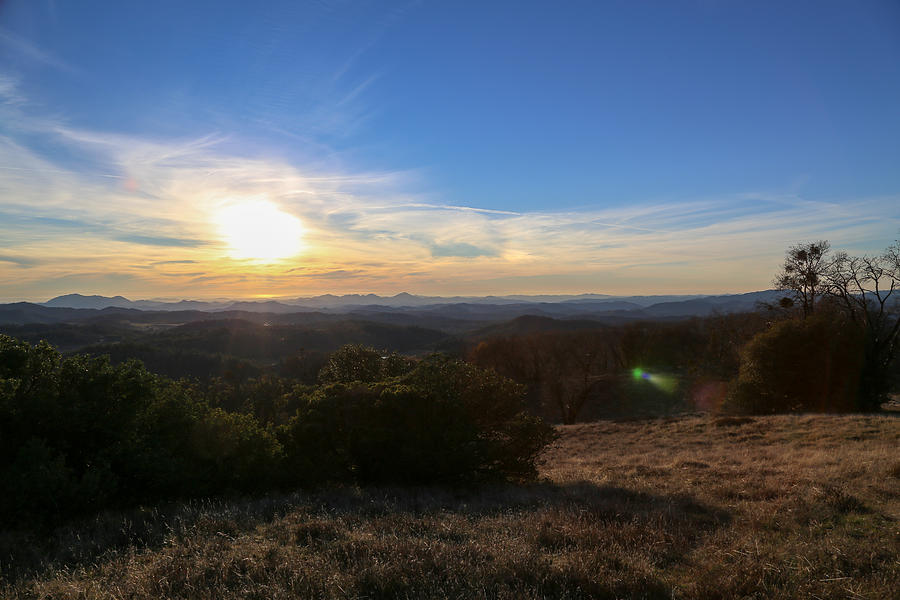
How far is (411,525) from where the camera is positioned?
6.61m

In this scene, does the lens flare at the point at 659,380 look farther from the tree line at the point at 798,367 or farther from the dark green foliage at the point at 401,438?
the dark green foliage at the point at 401,438

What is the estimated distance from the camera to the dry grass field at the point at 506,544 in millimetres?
4496

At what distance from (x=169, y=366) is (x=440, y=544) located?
9249cm

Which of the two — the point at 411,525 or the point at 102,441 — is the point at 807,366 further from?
the point at 102,441

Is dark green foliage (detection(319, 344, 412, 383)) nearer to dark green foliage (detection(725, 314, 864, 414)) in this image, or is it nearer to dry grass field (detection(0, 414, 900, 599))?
dry grass field (detection(0, 414, 900, 599))

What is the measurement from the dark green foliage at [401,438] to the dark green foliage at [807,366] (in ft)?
73.4

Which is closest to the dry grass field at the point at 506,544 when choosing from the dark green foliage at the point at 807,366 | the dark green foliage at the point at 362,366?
the dark green foliage at the point at 362,366

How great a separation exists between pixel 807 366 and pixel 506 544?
1139 inches

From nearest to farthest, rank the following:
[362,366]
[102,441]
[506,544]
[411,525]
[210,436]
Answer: [506,544]
[411,525]
[102,441]
[210,436]
[362,366]

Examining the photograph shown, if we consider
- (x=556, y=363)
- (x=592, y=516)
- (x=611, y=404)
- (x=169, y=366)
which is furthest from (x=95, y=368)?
(x=169, y=366)

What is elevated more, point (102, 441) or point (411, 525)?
point (102, 441)

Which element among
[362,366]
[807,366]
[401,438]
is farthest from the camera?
[807,366]

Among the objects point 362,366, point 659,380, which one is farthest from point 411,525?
point 659,380

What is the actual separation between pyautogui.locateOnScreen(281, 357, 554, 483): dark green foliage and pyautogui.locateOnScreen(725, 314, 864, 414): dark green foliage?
22.4 metres
